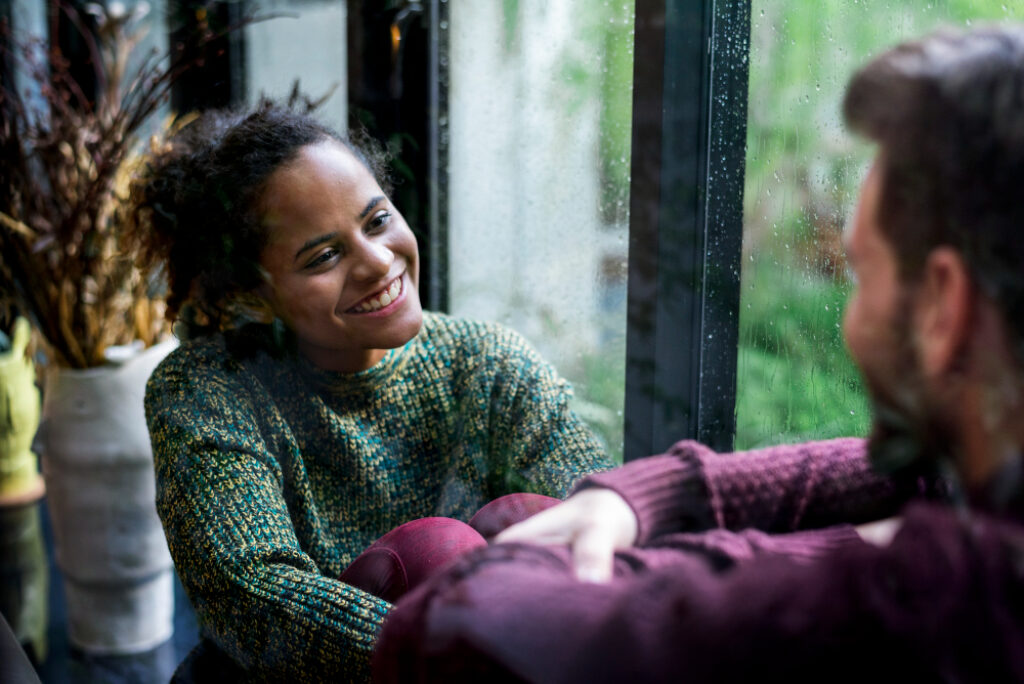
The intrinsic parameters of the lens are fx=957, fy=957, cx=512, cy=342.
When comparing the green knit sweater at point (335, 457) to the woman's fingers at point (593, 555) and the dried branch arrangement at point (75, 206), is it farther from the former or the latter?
the dried branch arrangement at point (75, 206)

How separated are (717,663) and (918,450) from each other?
142mm

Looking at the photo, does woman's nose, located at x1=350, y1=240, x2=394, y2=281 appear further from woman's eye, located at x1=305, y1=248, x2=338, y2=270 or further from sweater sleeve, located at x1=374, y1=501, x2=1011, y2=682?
sweater sleeve, located at x1=374, y1=501, x2=1011, y2=682

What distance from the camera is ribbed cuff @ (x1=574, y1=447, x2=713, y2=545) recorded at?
54 centimetres

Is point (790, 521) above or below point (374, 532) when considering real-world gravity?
above

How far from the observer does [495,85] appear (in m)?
0.96

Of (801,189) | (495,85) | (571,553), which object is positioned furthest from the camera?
(495,85)

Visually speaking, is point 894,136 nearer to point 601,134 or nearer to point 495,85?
point 601,134

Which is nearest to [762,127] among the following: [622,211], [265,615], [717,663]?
[622,211]

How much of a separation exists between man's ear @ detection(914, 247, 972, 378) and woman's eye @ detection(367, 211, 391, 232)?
0.51 metres

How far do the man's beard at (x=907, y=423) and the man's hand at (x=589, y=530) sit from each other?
0.14m

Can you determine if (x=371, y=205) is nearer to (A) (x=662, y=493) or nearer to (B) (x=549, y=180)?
(B) (x=549, y=180)

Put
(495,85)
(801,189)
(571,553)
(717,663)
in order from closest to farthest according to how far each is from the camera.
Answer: (717,663) → (571,553) → (801,189) → (495,85)

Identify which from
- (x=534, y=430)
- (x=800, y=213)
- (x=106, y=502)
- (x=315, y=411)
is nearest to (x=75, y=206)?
(x=106, y=502)

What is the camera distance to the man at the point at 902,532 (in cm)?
39
